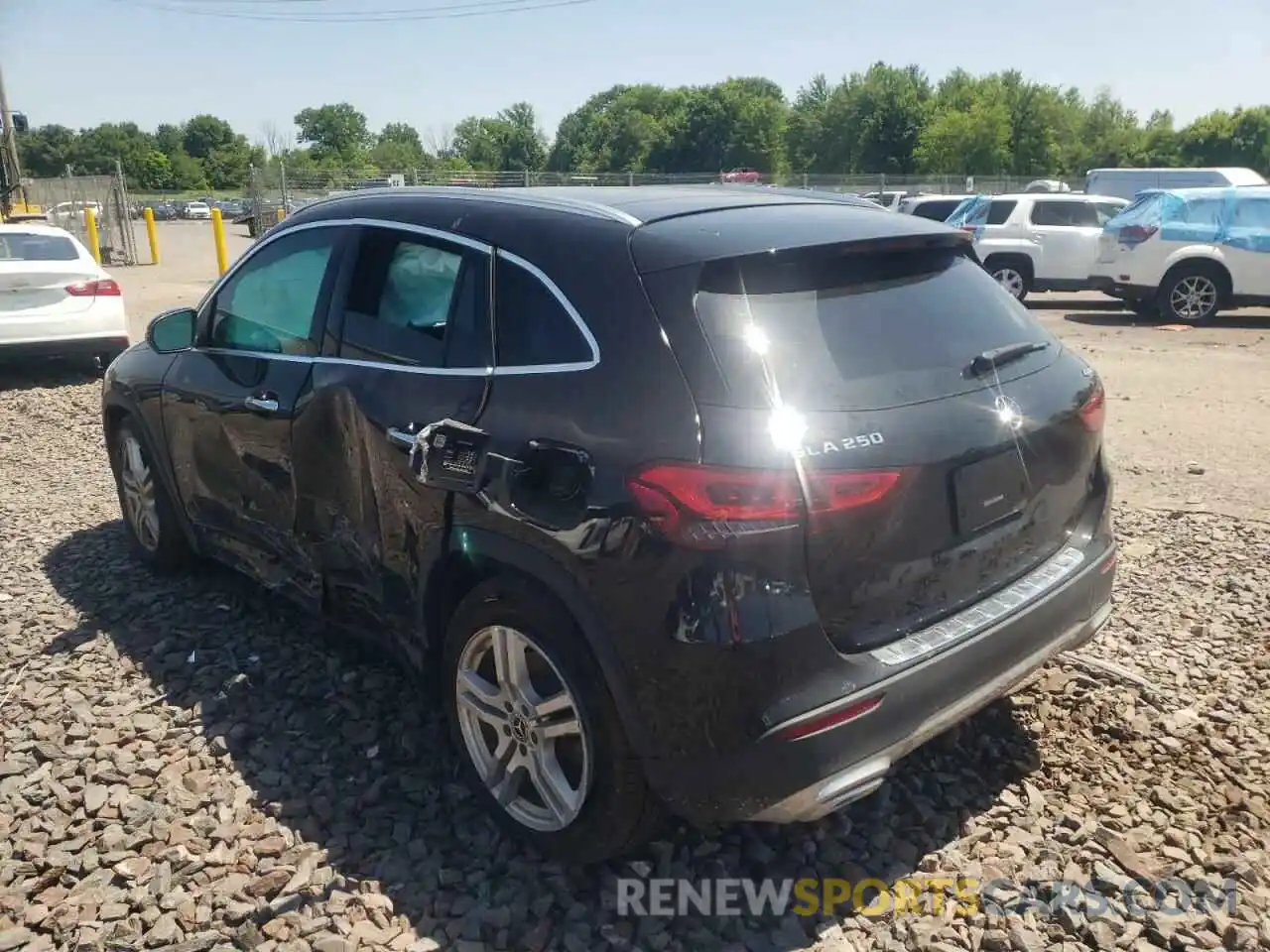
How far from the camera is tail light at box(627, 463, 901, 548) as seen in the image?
226cm

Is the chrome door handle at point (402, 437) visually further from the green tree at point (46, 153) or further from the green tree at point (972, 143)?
the green tree at point (46, 153)

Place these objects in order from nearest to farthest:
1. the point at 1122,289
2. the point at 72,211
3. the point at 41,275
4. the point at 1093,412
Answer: the point at 1093,412 → the point at 41,275 → the point at 1122,289 → the point at 72,211

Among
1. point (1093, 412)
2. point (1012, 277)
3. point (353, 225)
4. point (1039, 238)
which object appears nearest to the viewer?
point (1093, 412)

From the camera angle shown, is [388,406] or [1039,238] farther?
[1039,238]

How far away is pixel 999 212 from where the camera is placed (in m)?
16.3

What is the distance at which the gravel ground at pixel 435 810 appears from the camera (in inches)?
104

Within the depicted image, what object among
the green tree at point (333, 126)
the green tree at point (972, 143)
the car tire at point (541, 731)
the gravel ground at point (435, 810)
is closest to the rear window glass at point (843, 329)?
the car tire at point (541, 731)

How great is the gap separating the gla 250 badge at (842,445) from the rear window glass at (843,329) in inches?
3.5

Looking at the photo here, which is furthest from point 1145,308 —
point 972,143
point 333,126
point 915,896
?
point 333,126

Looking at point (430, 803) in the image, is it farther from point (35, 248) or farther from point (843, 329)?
point (35, 248)

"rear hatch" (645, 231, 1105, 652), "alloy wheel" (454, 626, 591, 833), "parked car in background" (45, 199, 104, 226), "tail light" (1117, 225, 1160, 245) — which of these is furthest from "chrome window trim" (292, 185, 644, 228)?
"parked car in background" (45, 199, 104, 226)

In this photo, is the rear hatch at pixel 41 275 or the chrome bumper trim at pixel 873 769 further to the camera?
the rear hatch at pixel 41 275

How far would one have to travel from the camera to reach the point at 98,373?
10672 millimetres

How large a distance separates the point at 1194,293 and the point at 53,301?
44.4ft
